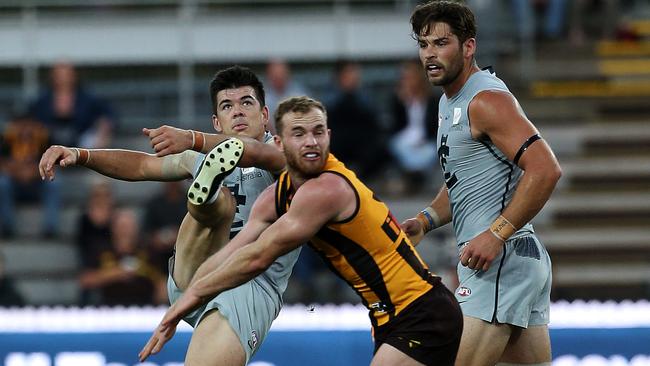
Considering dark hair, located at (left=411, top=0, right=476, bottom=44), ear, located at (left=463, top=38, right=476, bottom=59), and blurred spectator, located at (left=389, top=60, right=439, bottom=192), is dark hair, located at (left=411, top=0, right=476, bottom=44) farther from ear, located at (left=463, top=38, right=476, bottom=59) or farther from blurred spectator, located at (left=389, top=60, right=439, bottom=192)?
blurred spectator, located at (left=389, top=60, right=439, bottom=192)

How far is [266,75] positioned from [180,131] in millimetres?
6660

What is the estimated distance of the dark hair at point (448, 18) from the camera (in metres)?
5.80

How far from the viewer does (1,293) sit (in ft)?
33.9

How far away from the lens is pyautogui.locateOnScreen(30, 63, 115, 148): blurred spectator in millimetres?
11438

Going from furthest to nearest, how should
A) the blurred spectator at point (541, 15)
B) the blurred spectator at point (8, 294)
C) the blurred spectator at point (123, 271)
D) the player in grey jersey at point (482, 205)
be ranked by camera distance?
the blurred spectator at point (541, 15)
the blurred spectator at point (123, 271)
the blurred spectator at point (8, 294)
the player in grey jersey at point (482, 205)

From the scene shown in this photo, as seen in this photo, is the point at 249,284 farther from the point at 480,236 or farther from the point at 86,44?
the point at 86,44

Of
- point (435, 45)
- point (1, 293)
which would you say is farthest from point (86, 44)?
point (435, 45)

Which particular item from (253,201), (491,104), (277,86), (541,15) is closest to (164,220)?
(277,86)

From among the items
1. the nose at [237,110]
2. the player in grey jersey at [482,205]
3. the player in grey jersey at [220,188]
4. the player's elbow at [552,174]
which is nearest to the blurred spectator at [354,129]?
the player in grey jersey at [220,188]

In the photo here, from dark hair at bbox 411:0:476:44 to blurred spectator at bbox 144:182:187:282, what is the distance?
5.17m

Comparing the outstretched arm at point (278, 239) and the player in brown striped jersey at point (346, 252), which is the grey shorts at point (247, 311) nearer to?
the player in brown striped jersey at point (346, 252)

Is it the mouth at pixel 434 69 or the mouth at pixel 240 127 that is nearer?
the mouth at pixel 434 69

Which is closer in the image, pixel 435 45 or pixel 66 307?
pixel 435 45

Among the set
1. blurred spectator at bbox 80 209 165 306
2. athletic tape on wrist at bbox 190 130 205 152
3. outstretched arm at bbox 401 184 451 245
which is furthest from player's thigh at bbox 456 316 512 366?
blurred spectator at bbox 80 209 165 306
